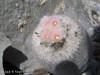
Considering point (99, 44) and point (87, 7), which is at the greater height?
point (87, 7)

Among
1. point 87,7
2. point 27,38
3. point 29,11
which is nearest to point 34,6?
point 29,11

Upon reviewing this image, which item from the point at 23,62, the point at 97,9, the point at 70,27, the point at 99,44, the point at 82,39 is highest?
the point at 97,9

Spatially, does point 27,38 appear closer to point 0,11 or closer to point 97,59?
point 0,11

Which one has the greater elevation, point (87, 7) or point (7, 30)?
point (87, 7)

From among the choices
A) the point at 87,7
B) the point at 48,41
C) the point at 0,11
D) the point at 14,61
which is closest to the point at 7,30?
the point at 0,11

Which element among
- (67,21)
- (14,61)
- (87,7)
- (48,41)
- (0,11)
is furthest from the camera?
(87,7)

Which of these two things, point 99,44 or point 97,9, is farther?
point 97,9

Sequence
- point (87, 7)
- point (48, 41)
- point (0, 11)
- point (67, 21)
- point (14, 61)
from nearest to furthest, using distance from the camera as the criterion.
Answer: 1. point (48, 41)
2. point (67, 21)
3. point (0, 11)
4. point (14, 61)
5. point (87, 7)

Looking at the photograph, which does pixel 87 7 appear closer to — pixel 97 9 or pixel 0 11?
pixel 97 9

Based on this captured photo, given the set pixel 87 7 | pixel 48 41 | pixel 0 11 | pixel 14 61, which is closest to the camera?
pixel 48 41
